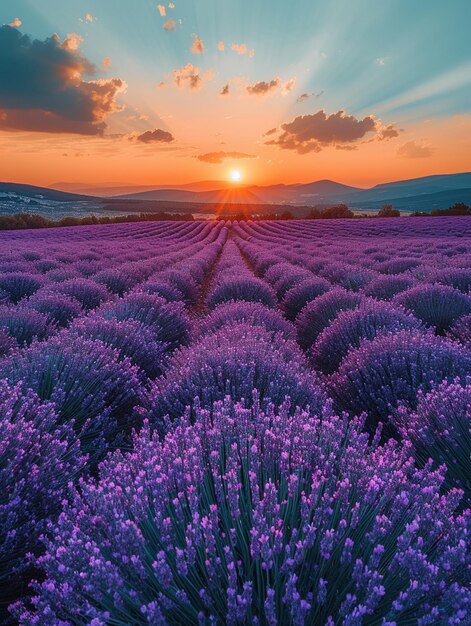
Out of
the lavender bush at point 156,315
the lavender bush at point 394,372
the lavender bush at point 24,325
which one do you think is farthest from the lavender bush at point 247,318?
the lavender bush at point 24,325

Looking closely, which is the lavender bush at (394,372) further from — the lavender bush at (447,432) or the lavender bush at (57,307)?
the lavender bush at (57,307)

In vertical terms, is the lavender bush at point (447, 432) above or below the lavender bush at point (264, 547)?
below

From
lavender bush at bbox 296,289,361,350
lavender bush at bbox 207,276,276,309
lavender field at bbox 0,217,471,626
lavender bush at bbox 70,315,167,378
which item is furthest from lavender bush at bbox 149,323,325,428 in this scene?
lavender bush at bbox 207,276,276,309

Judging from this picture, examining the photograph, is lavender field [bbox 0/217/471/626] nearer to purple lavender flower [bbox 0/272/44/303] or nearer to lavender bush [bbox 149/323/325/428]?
lavender bush [bbox 149/323/325/428]

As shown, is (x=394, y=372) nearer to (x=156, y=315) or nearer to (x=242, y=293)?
(x=156, y=315)

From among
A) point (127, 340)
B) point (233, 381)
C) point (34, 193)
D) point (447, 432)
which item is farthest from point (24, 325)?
point (34, 193)

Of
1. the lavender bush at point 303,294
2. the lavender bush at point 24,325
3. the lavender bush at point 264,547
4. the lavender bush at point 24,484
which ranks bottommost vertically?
the lavender bush at point 303,294

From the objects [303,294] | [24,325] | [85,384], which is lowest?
[303,294]

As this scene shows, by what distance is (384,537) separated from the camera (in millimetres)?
1211

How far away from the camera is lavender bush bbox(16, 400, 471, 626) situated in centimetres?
99

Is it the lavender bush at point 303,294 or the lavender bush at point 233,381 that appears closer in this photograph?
the lavender bush at point 233,381

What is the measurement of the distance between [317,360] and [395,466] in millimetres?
2962

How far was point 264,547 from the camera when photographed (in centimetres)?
97

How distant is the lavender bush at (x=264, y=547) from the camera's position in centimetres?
99
